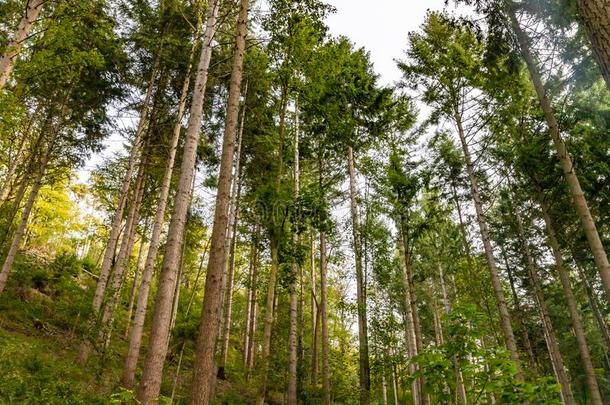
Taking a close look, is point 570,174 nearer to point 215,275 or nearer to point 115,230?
point 215,275

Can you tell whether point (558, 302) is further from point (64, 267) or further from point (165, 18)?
point (64, 267)

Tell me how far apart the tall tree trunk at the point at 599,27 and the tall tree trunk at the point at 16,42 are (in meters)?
9.22

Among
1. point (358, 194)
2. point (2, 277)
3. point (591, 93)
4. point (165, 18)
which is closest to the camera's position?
point (2, 277)

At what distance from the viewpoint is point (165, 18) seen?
38.3ft

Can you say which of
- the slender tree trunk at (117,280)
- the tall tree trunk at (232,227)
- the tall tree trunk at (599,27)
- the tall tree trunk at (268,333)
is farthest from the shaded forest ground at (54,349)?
the tall tree trunk at (599,27)

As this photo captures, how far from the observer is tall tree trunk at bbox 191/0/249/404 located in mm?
4812

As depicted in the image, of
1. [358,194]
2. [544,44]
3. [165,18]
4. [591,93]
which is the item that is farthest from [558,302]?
[165,18]

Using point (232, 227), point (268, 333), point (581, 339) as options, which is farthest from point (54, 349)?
point (581, 339)

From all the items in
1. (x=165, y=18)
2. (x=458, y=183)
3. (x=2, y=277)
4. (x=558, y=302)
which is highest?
(x=165, y=18)

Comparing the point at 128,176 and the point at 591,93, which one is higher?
the point at 591,93

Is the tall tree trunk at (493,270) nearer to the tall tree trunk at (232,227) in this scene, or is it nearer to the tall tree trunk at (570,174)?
the tall tree trunk at (570,174)

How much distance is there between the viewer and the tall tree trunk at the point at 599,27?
11.6ft

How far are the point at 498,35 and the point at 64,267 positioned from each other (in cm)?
1804

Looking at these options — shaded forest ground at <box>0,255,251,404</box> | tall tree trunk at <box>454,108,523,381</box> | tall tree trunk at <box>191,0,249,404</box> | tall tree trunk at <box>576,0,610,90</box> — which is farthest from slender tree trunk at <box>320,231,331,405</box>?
tall tree trunk at <box>576,0,610,90</box>
